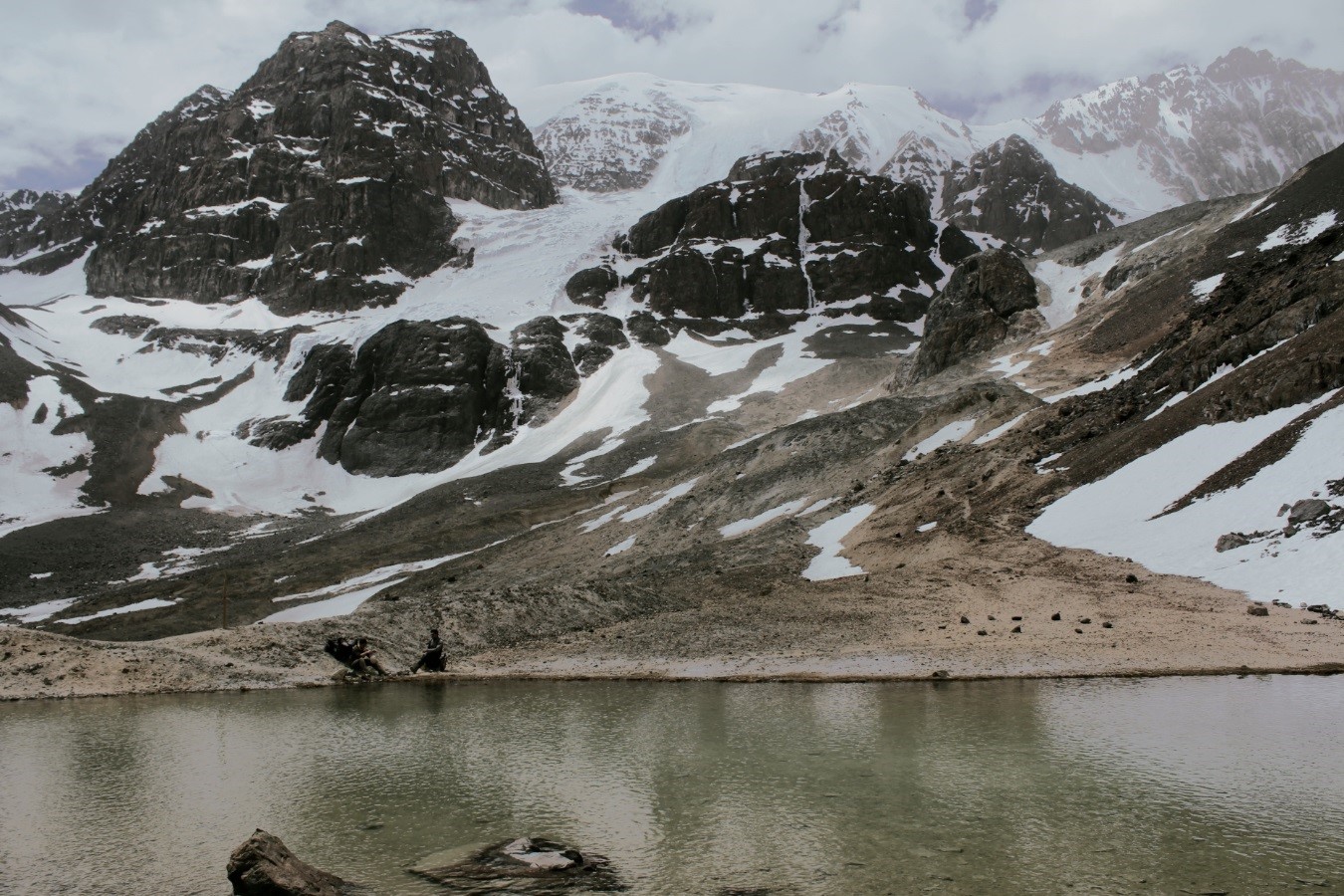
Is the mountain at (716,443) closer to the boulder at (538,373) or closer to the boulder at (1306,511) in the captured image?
the boulder at (1306,511)

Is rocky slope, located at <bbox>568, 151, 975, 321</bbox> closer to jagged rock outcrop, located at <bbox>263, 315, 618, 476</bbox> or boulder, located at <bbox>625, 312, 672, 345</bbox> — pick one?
boulder, located at <bbox>625, 312, 672, 345</bbox>

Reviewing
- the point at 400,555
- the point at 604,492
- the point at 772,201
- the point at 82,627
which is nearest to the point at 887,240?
the point at 772,201

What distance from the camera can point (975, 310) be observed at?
334 ft

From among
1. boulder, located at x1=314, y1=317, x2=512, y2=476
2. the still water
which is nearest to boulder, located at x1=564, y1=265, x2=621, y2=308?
boulder, located at x1=314, y1=317, x2=512, y2=476

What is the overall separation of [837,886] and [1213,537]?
25461 millimetres

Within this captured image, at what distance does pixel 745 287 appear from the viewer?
180000mm

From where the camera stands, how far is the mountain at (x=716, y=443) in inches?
1137

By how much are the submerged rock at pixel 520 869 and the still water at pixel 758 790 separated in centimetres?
32

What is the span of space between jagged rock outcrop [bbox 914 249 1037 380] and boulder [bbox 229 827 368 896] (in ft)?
303

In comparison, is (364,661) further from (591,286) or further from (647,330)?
(591,286)

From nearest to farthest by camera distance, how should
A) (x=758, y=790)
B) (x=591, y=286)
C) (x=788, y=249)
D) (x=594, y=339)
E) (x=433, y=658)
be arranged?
(x=758, y=790) → (x=433, y=658) → (x=594, y=339) → (x=591, y=286) → (x=788, y=249)

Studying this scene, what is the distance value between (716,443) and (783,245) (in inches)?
3693

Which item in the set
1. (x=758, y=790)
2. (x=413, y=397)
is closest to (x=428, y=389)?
(x=413, y=397)

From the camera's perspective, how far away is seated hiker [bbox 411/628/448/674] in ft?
87.8
